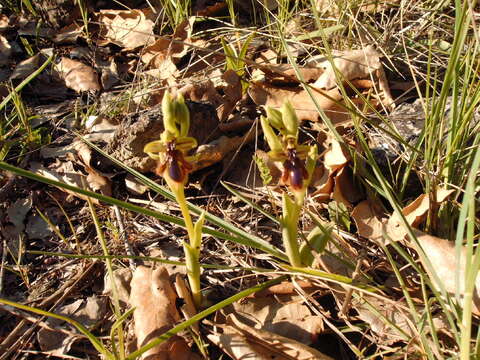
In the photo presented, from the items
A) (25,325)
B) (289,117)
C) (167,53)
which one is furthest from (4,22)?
(289,117)

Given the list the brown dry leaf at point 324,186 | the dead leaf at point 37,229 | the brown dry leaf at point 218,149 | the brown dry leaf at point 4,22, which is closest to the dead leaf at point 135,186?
the brown dry leaf at point 218,149

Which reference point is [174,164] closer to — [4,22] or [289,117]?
[289,117]

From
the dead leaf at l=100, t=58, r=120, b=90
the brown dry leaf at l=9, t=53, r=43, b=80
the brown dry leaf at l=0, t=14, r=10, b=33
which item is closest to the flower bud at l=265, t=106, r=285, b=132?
the dead leaf at l=100, t=58, r=120, b=90

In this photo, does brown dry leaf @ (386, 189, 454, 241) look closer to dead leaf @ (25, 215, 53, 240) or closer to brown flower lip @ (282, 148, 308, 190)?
brown flower lip @ (282, 148, 308, 190)

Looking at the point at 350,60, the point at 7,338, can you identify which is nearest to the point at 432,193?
the point at 350,60

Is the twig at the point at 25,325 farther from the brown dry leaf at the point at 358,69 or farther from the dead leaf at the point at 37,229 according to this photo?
the brown dry leaf at the point at 358,69
